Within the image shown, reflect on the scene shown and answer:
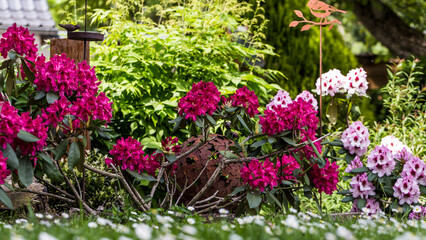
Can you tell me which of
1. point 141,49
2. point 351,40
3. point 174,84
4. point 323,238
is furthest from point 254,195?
point 351,40

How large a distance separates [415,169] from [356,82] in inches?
32.7

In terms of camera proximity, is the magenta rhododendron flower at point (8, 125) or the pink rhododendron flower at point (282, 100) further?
the pink rhododendron flower at point (282, 100)

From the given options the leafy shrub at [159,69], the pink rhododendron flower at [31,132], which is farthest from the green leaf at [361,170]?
the pink rhododendron flower at [31,132]

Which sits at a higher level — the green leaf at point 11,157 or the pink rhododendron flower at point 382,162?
the green leaf at point 11,157

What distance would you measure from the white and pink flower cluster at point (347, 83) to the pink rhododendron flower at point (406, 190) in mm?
821

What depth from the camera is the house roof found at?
7.84 m

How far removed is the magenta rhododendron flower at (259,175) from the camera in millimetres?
2520

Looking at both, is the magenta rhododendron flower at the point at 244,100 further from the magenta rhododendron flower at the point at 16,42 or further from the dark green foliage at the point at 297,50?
the dark green foliage at the point at 297,50

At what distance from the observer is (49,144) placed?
2574mm

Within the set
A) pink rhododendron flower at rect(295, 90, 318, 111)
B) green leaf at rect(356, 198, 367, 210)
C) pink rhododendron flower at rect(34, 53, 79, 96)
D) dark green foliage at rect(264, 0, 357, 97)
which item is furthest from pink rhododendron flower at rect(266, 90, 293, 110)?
dark green foliage at rect(264, 0, 357, 97)

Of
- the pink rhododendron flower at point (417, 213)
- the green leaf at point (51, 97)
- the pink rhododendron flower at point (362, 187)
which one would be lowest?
the pink rhododendron flower at point (417, 213)

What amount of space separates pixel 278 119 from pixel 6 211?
1944 mm

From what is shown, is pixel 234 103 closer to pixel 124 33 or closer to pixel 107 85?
pixel 107 85

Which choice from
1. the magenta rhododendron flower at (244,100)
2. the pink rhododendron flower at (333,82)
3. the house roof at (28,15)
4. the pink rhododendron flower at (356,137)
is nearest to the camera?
the magenta rhododendron flower at (244,100)
